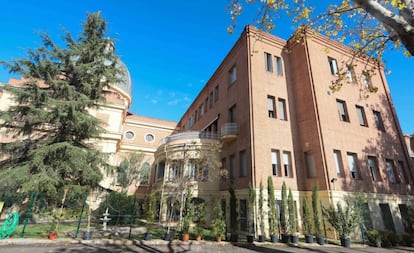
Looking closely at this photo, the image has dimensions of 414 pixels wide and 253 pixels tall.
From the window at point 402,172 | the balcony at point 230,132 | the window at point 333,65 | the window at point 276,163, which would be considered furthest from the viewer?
the window at point 333,65

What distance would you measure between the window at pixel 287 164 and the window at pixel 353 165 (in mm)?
3901

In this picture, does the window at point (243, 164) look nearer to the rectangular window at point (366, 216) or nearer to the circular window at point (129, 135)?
the rectangular window at point (366, 216)

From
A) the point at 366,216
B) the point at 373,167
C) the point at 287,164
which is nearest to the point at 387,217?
the point at 366,216

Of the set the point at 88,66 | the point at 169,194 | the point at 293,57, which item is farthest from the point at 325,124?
the point at 88,66

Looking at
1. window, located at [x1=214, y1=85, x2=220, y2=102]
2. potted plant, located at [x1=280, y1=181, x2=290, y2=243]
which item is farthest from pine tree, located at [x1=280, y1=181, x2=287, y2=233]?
window, located at [x1=214, y1=85, x2=220, y2=102]

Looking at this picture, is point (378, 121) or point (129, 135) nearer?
point (378, 121)

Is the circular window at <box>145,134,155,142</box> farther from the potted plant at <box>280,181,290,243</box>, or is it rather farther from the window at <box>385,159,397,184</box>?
the window at <box>385,159,397,184</box>

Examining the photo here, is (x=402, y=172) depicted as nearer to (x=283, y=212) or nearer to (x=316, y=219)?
Result: (x=316, y=219)

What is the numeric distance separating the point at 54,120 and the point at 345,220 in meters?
17.3

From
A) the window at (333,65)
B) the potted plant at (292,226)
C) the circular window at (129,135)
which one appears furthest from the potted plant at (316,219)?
the circular window at (129,135)

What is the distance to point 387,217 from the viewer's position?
12961mm

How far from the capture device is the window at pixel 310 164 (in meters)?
13.2

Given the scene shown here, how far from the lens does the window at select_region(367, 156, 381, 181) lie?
1402 cm

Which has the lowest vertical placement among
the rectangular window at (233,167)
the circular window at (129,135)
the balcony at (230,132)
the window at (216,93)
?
the rectangular window at (233,167)
